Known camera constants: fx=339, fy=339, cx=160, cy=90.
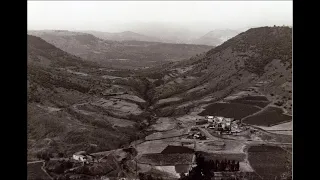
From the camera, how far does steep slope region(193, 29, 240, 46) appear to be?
11733 millimetres

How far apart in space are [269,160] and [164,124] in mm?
3254

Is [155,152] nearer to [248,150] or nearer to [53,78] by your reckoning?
[248,150]

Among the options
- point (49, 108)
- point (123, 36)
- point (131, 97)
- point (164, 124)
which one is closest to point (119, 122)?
point (131, 97)

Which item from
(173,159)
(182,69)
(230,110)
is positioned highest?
(182,69)

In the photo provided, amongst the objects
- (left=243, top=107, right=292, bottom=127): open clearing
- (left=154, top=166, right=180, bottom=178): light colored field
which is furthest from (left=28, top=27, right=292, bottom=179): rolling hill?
(left=154, top=166, right=180, bottom=178): light colored field

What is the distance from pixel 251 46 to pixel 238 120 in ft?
11.9

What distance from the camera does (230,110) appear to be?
1101cm

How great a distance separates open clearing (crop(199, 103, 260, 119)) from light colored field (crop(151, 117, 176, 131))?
3.34ft

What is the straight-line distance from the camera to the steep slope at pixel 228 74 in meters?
11.6

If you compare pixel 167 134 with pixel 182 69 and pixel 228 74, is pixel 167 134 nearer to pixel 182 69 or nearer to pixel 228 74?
pixel 182 69

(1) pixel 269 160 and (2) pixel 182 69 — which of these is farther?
(2) pixel 182 69

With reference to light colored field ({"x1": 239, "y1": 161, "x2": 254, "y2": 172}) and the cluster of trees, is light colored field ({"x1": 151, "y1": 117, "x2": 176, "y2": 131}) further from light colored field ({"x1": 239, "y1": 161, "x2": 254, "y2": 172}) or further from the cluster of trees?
light colored field ({"x1": 239, "y1": 161, "x2": 254, "y2": 172})

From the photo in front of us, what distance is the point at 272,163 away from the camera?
31.3ft
